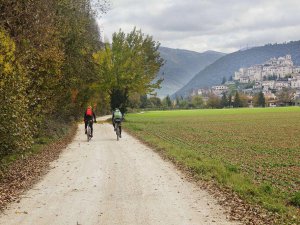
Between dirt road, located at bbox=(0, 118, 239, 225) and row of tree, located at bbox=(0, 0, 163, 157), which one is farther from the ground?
row of tree, located at bbox=(0, 0, 163, 157)

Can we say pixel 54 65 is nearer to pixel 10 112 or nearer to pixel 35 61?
pixel 35 61

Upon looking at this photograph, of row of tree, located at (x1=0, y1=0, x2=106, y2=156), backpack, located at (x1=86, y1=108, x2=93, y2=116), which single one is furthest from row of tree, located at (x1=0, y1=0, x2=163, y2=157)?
backpack, located at (x1=86, y1=108, x2=93, y2=116)

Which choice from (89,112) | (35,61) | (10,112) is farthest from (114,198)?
(89,112)

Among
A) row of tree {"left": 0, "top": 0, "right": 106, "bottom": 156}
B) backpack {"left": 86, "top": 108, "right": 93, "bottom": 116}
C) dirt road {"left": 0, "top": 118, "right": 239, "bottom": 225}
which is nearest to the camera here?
dirt road {"left": 0, "top": 118, "right": 239, "bottom": 225}

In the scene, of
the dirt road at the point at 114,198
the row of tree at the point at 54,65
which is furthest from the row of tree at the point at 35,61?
the dirt road at the point at 114,198

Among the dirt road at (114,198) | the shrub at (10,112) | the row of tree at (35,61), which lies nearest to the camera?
the dirt road at (114,198)

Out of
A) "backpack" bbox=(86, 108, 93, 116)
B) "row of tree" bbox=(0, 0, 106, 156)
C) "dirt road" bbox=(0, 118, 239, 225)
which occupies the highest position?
"row of tree" bbox=(0, 0, 106, 156)

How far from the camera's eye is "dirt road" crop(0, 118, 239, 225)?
9.02m

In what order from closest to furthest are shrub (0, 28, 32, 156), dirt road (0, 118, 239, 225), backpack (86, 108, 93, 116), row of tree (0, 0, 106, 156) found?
dirt road (0, 118, 239, 225) < shrub (0, 28, 32, 156) < row of tree (0, 0, 106, 156) < backpack (86, 108, 93, 116)

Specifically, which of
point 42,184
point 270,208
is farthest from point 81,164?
point 270,208

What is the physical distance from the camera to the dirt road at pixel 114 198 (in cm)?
902

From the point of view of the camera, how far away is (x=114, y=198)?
10883 mm

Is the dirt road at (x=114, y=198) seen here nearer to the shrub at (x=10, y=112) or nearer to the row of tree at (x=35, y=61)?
the shrub at (x=10, y=112)

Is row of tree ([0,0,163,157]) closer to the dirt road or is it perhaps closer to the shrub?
the shrub
